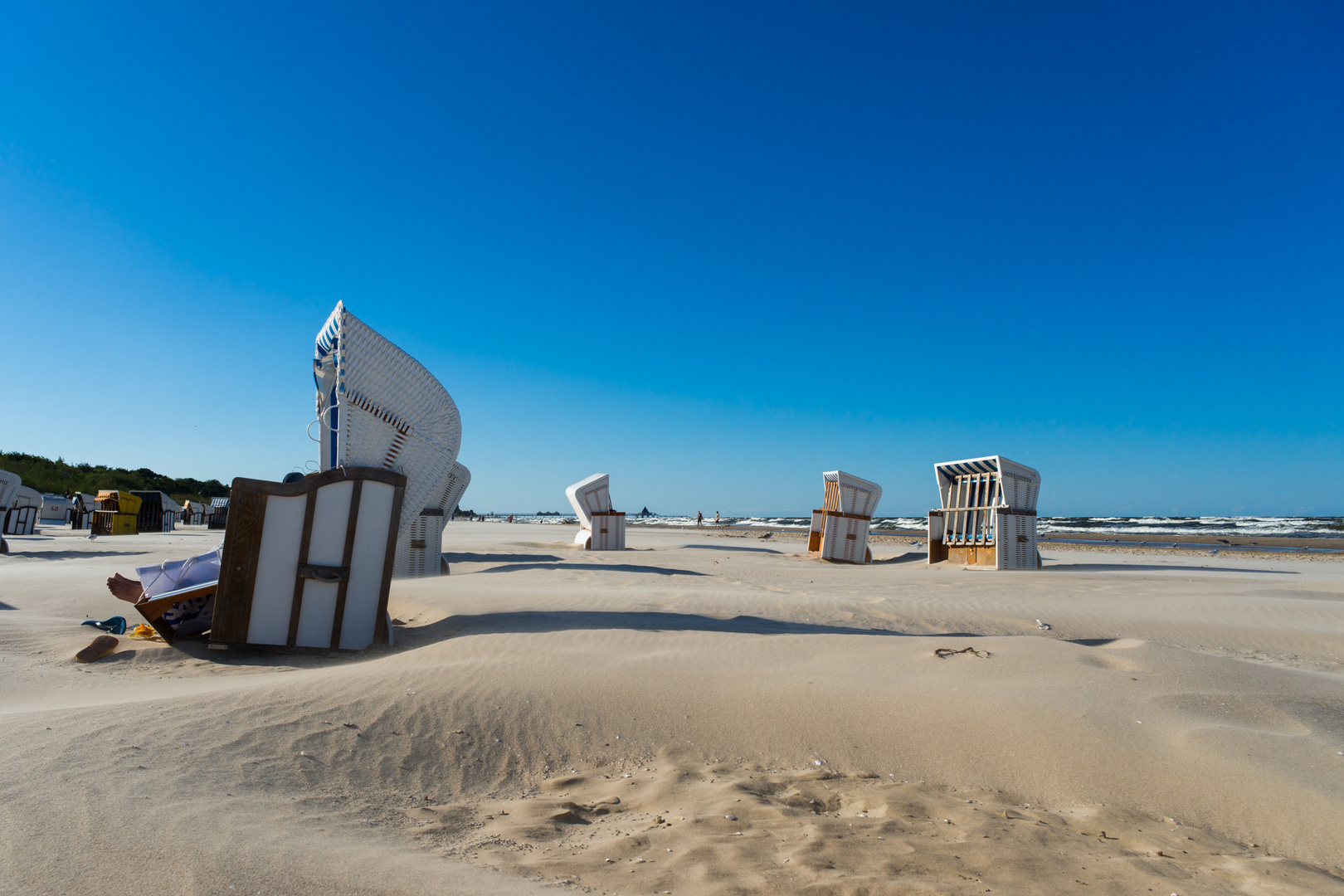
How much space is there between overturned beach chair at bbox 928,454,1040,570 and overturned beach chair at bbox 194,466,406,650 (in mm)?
14972

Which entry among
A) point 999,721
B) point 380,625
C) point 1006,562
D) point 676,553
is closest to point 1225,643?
point 999,721

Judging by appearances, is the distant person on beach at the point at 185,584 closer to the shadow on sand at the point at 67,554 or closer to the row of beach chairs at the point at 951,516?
the shadow on sand at the point at 67,554

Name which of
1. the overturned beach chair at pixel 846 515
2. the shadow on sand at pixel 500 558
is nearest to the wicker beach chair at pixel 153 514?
the shadow on sand at pixel 500 558

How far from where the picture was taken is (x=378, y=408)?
7801 mm

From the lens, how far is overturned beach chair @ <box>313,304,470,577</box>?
741 centimetres

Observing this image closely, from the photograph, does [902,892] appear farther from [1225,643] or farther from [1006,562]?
[1006,562]

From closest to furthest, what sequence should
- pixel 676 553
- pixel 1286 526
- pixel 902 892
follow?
pixel 902 892 → pixel 676 553 → pixel 1286 526

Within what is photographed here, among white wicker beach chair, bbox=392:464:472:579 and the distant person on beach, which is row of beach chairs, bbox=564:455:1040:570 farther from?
the distant person on beach

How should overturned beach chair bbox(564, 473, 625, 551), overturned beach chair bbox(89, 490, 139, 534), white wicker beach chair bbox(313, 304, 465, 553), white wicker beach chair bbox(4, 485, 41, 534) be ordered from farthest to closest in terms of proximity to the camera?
overturned beach chair bbox(89, 490, 139, 534), white wicker beach chair bbox(4, 485, 41, 534), overturned beach chair bbox(564, 473, 625, 551), white wicker beach chair bbox(313, 304, 465, 553)

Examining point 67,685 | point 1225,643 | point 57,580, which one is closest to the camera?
point 67,685

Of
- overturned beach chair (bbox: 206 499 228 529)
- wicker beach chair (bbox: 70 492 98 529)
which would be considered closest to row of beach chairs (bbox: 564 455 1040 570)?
wicker beach chair (bbox: 70 492 98 529)

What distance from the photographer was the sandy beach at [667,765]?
279cm

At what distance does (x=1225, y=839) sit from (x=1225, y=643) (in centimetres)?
678

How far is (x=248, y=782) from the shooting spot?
139 inches
